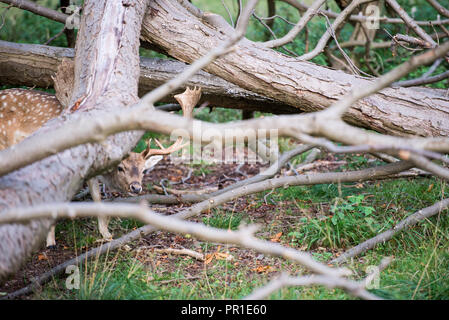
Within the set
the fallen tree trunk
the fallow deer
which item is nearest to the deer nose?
the fallow deer

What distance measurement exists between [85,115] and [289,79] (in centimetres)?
196

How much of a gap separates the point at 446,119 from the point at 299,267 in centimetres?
180

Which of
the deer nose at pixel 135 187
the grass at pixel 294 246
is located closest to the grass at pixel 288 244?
the grass at pixel 294 246

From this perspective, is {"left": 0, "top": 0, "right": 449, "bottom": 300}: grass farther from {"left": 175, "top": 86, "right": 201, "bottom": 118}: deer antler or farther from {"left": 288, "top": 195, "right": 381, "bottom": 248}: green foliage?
{"left": 175, "top": 86, "right": 201, "bottom": 118}: deer antler

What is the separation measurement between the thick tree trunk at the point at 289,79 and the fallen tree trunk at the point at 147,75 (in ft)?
1.94

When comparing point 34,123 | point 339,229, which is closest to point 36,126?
point 34,123

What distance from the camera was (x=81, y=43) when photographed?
14.3 ft

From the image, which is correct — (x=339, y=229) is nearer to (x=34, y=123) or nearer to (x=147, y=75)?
(x=147, y=75)

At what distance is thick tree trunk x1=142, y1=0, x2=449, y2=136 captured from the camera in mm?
4285

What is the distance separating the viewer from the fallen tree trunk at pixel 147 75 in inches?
210

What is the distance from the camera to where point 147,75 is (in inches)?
210

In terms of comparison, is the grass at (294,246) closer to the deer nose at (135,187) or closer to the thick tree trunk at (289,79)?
the deer nose at (135,187)
